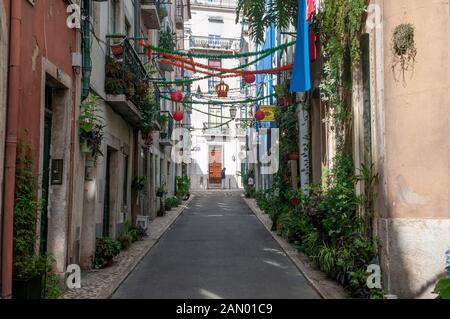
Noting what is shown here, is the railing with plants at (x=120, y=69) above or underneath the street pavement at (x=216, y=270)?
above

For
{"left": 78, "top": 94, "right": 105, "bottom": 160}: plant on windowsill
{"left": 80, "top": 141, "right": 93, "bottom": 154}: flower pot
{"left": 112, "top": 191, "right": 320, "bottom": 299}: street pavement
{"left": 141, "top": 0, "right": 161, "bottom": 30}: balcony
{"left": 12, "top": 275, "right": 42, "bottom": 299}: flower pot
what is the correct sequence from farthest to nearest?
{"left": 141, "top": 0, "right": 161, "bottom": 30}: balcony, {"left": 80, "top": 141, "right": 93, "bottom": 154}: flower pot, {"left": 78, "top": 94, "right": 105, "bottom": 160}: plant on windowsill, {"left": 112, "top": 191, "right": 320, "bottom": 299}: street pavement, {"left": 12, "top": 275, "right": 42, "bottom": 299}: flower pot

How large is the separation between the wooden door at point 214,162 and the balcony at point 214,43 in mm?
9014

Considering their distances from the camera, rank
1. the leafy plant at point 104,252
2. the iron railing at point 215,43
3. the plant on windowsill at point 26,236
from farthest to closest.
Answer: the iron railing at point 215,43 → the leafy plant at point 104,252 → the plant on windowsill at point 26,236

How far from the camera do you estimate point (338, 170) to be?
8938 millimetres

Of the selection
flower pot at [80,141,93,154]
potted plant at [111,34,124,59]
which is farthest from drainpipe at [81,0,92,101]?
potted plant at [111,34,124,59]

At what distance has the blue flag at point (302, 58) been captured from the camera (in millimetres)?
10391

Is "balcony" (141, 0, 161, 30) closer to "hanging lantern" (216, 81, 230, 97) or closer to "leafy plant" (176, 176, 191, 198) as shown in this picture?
"hanging lantern" (216, 81, 230, 97)

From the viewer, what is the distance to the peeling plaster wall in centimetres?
650

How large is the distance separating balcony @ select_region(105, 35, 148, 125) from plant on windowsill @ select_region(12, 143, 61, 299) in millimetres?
5016

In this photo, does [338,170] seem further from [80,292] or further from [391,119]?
[80,292]

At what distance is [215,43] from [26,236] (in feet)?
146

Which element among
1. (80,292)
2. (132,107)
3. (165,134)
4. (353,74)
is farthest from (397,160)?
(165,134)

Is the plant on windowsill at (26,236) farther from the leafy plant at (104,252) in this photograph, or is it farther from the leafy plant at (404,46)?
the leafy plant at (404,46)

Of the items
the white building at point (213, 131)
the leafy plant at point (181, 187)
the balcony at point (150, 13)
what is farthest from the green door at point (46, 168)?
the white building at point (213, 131)
